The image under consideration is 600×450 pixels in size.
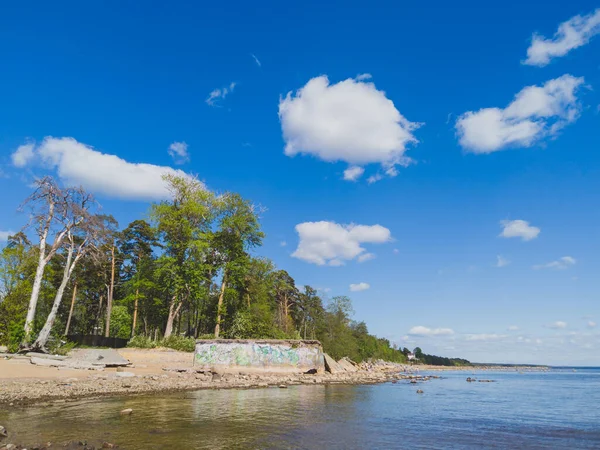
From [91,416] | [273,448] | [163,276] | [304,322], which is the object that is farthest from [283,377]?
[304,322]

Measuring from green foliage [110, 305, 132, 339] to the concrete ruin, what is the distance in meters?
20.1

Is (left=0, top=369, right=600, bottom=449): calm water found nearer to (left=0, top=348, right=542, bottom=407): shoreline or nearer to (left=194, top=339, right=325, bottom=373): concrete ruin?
(left=0, top=348, right=542, bottom=407): shoreline

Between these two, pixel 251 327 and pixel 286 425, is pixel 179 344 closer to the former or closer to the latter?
pixel 251 327

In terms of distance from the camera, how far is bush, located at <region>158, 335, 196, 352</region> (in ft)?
116

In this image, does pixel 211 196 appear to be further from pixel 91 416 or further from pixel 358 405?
pixel 91 416

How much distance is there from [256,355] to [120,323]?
77.5 ft

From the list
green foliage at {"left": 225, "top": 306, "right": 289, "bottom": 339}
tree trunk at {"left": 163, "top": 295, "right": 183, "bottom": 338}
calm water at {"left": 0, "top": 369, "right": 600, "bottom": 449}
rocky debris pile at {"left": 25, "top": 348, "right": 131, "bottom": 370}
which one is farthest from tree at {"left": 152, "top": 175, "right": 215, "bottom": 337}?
calm water at {"left": 0, "top": 369, "right": 600, "bottom": 449}

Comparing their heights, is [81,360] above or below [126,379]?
above

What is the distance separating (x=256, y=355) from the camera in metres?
33.6

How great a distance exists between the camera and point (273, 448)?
31.1ft

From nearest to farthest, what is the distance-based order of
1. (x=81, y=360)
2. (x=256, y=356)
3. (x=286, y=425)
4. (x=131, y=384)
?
1. (x=286, y=425)
2. (x=131, y=384)
3. (x=81, y=360)
4. (x=256, y=356)

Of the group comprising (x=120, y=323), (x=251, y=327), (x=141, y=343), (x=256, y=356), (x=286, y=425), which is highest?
(x=251, y=327)

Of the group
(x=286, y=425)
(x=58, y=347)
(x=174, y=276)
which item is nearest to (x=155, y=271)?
(x=174, y=276)

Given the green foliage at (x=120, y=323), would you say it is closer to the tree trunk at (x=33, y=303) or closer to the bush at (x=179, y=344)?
the bush at (x=179, y=344)
